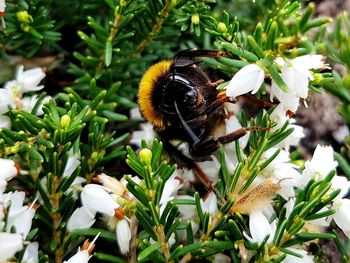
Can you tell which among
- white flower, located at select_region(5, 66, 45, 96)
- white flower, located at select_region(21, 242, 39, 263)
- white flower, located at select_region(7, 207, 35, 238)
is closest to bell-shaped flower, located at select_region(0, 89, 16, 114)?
white flower, located at select_region(5, 66, 45, 96)

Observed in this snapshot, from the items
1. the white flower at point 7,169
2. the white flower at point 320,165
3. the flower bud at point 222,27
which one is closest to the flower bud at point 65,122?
the white flower at point 7,169

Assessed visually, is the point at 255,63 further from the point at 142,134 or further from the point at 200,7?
the point at 142,134

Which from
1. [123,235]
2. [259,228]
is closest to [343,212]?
[259,228]

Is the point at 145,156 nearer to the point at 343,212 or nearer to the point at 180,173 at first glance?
the point at 180,173

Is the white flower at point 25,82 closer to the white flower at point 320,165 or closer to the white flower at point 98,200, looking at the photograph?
the white flower at point 98,200

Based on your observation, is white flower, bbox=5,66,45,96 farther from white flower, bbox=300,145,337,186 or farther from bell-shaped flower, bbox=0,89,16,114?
white flower, bbox=300,145,337,186
